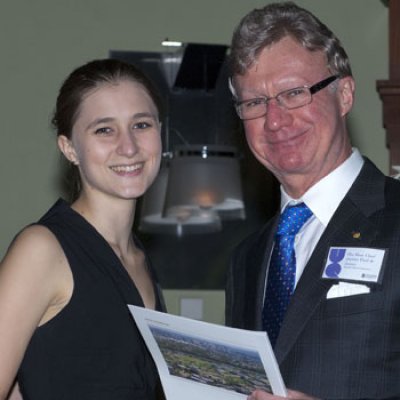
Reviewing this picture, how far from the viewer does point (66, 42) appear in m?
5.12

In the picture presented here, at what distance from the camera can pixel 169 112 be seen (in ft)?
16.7

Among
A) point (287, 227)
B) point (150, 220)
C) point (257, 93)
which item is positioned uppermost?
point (257, 93)

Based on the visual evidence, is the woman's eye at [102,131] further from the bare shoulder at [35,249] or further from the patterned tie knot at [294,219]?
the patterned tie knot at [294,219]

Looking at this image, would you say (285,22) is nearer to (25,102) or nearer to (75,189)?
(75,189)

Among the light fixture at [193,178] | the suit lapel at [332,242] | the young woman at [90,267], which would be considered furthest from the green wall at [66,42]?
the suit lapel at [332,242]

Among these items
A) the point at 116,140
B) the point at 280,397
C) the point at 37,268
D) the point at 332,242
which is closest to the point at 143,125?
the point at 116,140

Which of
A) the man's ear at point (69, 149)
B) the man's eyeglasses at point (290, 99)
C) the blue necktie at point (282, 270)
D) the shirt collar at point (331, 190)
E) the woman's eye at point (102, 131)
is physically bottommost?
the blue necktie at point (282, 270)

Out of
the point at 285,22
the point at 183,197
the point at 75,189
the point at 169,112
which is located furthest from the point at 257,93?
the point at 169,112

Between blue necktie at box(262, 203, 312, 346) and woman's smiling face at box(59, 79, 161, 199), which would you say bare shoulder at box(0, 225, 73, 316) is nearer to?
woman's smiling face at box(59, 79, 161, 199)

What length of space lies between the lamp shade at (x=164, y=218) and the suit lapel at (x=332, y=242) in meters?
2.35

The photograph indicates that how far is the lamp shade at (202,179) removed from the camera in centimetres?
471

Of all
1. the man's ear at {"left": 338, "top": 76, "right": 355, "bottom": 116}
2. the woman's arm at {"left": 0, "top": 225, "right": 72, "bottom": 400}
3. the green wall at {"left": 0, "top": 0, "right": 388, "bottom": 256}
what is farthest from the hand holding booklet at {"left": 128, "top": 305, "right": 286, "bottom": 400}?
the green wall at {"left": 0, "top": 0, "right": 388, "bottom": 256}

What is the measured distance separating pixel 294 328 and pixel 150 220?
8.70 feet

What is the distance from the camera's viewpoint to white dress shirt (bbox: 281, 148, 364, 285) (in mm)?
2543
